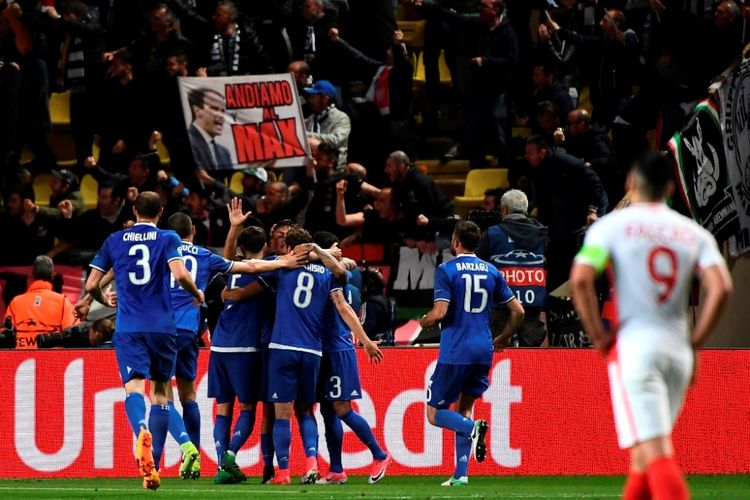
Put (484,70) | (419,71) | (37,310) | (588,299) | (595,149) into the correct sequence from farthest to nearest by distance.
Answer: (419,71), (484,70), (595,149), (37,310), (588,299)

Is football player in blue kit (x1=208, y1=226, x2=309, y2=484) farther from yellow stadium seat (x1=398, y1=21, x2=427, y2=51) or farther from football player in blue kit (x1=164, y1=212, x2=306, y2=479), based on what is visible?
yellow stadium seat (x1=398, y1=21, x2=427, y2=51)

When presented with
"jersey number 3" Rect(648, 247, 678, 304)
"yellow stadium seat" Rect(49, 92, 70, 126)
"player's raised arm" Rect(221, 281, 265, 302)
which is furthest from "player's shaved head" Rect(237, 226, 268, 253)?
"yellow stadium seat" Rect(49, 92, 70, 126)

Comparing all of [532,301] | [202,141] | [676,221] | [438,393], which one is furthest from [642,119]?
[676,221]

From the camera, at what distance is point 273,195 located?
1650 centimetres

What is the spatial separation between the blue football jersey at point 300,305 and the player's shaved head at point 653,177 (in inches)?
229

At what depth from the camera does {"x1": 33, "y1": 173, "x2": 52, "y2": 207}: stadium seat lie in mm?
20672

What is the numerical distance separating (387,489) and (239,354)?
190 centimetres

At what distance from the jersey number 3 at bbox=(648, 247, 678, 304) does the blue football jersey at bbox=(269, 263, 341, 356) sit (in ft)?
19.3

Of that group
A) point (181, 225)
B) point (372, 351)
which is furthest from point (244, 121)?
point (372, 351)

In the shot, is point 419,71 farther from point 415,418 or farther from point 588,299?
point 588,299

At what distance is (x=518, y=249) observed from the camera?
14234 millimetres

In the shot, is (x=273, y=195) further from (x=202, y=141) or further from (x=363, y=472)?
(x=363, y=472)

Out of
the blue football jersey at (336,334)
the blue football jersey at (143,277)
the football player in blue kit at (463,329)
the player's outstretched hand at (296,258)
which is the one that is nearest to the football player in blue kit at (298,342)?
the player's outstretched hand at (296,258)

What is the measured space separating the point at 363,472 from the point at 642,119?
588cm
